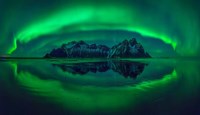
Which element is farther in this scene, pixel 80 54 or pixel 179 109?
pixel 80 54

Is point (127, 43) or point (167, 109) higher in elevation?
point (127, 43)

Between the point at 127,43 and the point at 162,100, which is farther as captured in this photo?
the point at 127,43

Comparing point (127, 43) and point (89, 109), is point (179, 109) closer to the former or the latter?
point (89, 109)

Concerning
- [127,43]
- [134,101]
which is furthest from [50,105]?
[127,43]

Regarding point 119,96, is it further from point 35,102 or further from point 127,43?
point 127,43

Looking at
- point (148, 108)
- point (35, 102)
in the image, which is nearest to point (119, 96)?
point (148, 108)

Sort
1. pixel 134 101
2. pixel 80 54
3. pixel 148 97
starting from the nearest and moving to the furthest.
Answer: pixel 134 101 → pixel 148 97 → pixel 80 54

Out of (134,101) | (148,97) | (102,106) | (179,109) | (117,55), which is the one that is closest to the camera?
(179,109)

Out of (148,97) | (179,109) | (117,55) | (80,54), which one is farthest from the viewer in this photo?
(80,54)

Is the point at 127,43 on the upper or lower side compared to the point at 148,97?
upper

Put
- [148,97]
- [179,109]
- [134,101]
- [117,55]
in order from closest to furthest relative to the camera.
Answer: [179,109]
[134,101]
[148,97]
[117,55]
